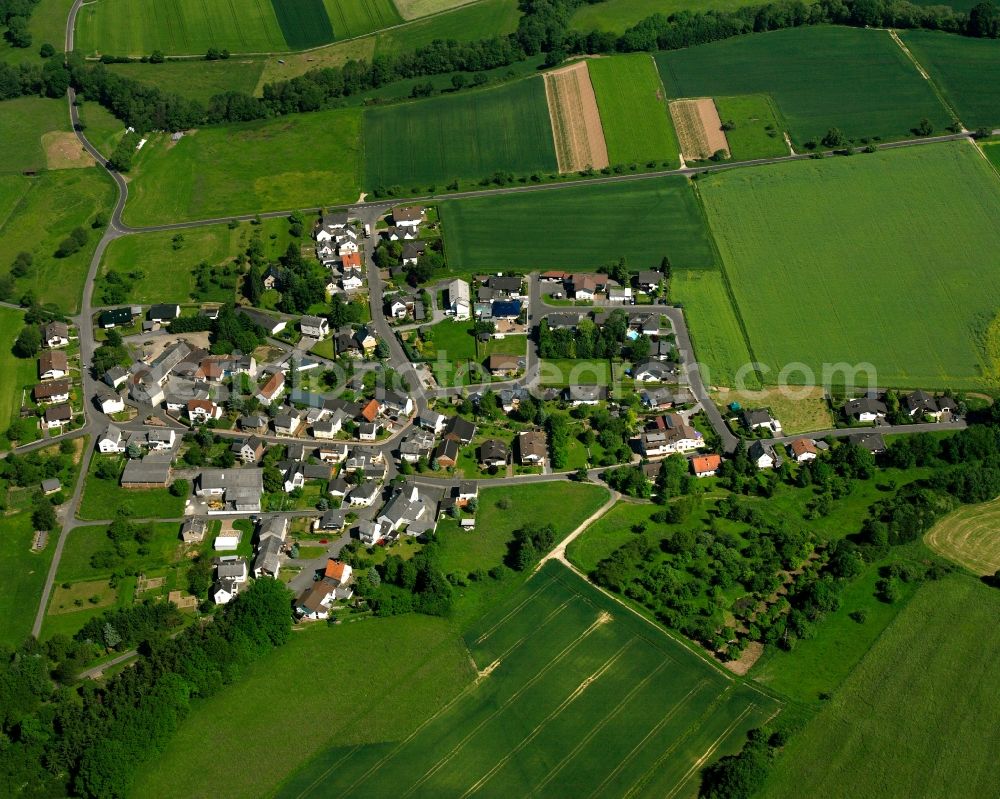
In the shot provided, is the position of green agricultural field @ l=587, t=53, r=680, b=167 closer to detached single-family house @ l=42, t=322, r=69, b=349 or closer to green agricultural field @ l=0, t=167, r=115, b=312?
green agricultural field @ l=0, t=167, r=115, b=312

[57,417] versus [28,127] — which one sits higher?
[28,127]

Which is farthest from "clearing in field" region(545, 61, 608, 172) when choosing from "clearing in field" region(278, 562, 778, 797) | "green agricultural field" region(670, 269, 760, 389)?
"clearing in field" region(278, 562, 778, 797)

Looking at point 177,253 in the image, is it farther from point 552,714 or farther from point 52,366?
point 552,714

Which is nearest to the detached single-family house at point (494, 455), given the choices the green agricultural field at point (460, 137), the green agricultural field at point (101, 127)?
the green agricultural field at point (460, 137)

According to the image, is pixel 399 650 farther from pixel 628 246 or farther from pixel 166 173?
pixel 166 173

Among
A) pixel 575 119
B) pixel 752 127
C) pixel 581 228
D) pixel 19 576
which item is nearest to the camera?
pixel 19 576

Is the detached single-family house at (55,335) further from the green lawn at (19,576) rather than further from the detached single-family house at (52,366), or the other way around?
the green lawn at (19,576)

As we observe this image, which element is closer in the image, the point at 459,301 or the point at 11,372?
the point at 11,372

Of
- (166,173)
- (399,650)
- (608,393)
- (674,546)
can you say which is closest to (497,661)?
(399,650)

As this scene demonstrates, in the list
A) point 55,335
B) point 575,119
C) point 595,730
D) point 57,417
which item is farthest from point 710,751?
point 575,119
